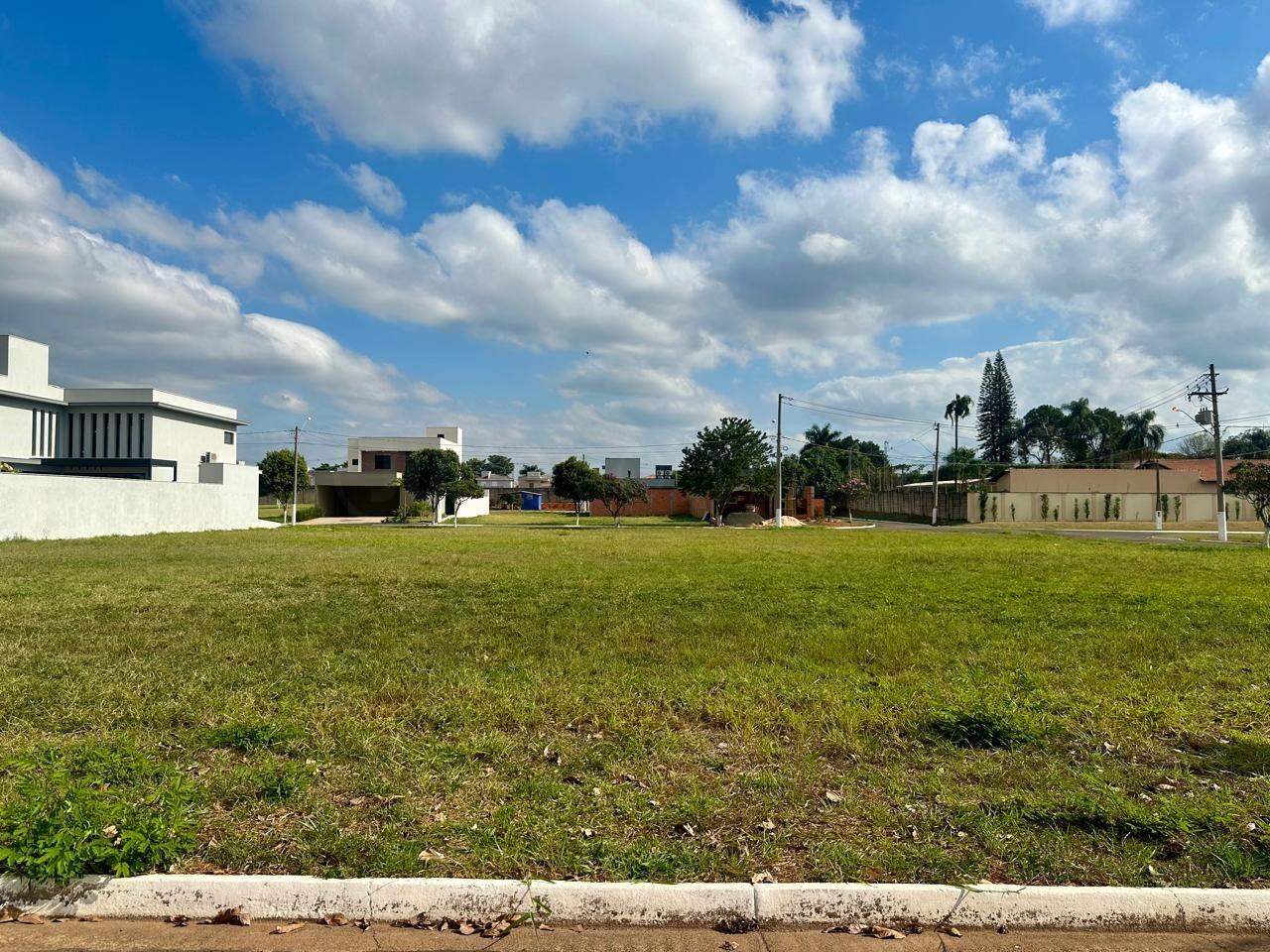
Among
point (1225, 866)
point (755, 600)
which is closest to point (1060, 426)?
point (755, 600)

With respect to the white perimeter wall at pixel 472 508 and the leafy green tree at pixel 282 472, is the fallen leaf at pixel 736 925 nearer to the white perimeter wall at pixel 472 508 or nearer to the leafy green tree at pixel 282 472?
the white perimeter wall at pixel 472 508

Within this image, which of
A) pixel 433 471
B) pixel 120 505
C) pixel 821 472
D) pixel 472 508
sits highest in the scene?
pixel 821 472

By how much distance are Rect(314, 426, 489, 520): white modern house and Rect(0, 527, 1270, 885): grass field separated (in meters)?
45.1

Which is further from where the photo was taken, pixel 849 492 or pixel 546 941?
pixel 849 492

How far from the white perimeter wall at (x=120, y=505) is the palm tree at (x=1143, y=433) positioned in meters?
89.0

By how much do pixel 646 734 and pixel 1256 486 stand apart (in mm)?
29095

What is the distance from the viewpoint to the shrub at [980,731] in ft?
16.9

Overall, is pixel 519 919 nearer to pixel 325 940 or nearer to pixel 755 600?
pixel 325 940

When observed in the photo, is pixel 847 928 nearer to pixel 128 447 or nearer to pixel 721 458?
pixel 721 458

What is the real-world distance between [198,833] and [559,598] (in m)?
7.69

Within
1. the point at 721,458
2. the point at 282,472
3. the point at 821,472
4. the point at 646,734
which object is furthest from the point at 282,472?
the point at 646,734

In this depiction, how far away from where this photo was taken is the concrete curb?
126 inches

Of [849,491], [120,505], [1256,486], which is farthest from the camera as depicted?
[849,491]

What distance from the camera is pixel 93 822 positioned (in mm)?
3475
